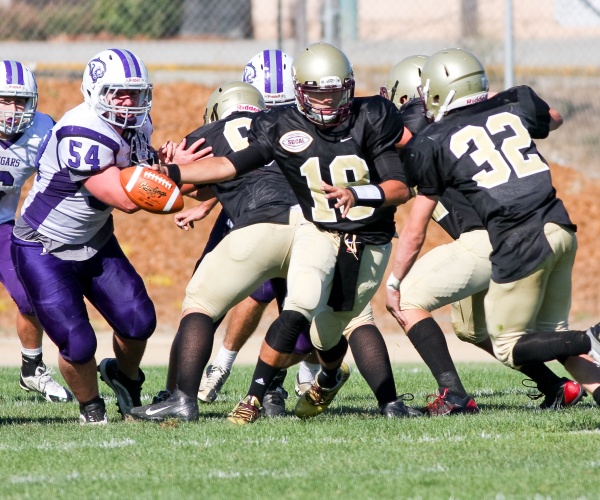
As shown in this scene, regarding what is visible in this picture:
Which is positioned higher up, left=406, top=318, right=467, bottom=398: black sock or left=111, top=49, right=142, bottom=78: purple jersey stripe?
left=111, top=49, right=142, bottom=78: purple jersey stripe

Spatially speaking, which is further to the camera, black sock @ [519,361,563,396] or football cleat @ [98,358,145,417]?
black sock @ [519,361,563,396]

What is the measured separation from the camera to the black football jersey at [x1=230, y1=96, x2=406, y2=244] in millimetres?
5227

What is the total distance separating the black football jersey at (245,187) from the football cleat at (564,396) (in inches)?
70.8

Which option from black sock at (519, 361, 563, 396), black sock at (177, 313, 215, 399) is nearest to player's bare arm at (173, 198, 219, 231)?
black sock at (177, 313, 215, 399)

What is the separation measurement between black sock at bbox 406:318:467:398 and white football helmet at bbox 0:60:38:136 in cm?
276

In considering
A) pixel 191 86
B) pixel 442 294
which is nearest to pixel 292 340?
pixel 442 294

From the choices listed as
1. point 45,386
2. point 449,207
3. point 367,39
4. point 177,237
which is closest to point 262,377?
point 449,207

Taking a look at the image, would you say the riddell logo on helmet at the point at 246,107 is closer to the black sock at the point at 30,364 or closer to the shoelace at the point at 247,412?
the shoelace at the point at 247,412

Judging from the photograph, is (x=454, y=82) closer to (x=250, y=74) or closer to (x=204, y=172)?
(x=204, y=172)

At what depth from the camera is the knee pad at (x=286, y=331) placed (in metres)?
5.18

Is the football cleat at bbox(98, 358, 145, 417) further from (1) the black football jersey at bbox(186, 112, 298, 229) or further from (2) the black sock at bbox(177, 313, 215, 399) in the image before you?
(1) the black football jersey at bbox(186, 112, 298, 229)

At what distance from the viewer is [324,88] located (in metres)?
5.14

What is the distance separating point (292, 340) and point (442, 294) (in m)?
0.85

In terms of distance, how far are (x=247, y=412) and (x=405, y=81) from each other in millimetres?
2492
